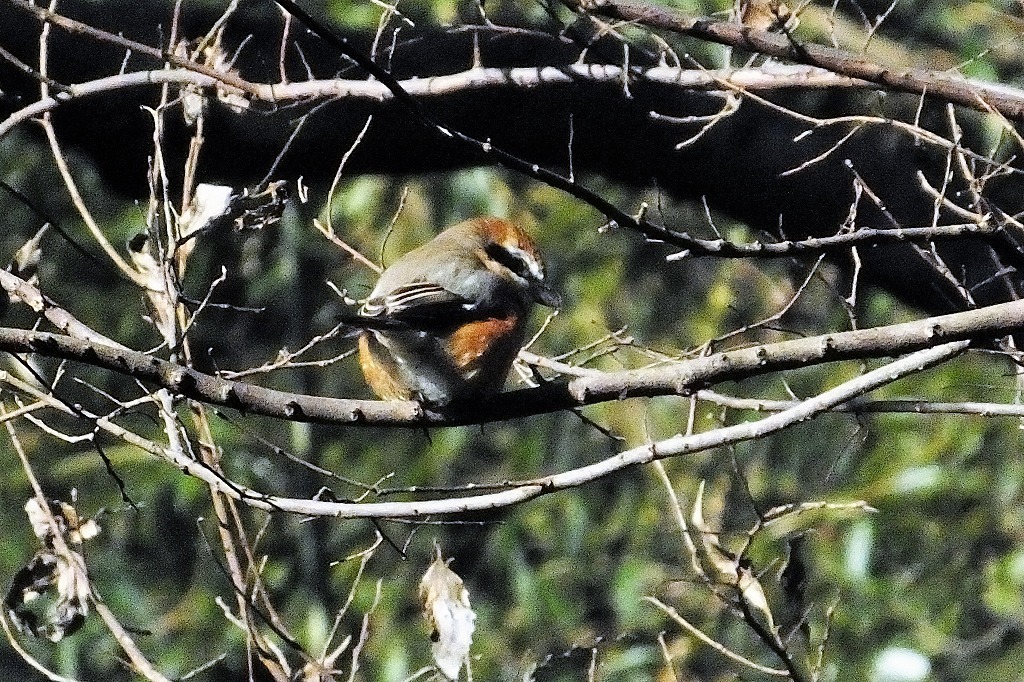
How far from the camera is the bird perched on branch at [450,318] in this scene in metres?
2.54

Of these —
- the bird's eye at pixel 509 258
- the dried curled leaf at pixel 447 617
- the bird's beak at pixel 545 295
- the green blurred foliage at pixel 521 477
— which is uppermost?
the bird's eye at pixel 509 258

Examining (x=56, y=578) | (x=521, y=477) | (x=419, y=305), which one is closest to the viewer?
(x=56, y=578)

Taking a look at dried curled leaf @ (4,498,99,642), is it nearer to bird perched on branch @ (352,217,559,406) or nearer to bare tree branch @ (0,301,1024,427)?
bare tree branch @ (0,301,1024,427)

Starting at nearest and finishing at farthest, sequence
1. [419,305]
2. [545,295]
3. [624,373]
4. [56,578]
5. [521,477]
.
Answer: [624,373] → [56,578] → [419,305] → [545,295] → [521,477]

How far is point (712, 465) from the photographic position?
15.5ft

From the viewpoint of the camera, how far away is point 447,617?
2.05 metres

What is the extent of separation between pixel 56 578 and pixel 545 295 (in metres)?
1.07

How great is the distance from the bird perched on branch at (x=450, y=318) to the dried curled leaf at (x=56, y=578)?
0.61 metres

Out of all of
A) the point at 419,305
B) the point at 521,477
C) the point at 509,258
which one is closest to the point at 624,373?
the point at 419,305

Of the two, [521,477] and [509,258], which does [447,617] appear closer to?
[509,258]

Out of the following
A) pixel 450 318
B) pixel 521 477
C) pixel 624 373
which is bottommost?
pixel 521 477

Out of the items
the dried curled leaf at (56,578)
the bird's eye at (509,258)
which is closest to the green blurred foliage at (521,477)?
the bird's eye at (509,258)

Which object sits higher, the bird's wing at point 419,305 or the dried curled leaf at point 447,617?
the bird's wing at point 419,305

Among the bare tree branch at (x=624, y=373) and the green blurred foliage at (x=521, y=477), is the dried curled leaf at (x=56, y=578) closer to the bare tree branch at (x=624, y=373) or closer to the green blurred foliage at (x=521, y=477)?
the bare tree branch at (x=624, y=373)
